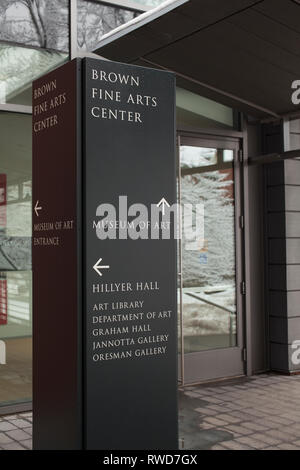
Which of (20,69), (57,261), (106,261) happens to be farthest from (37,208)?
(20,69)

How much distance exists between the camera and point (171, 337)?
3.20 m

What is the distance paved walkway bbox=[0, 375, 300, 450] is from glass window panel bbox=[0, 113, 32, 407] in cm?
36

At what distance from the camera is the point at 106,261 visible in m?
2.99

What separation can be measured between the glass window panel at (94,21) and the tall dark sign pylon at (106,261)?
103 inches

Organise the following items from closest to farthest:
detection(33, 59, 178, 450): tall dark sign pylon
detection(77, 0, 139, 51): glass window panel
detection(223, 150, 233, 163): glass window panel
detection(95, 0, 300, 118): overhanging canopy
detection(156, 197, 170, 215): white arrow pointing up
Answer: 1. detection(33, 59, 178, 450): tall dark sign pylon
2. detection(156, 197, 170, 215): white arrow pointing up
3. detection(95, 0, 300, 118): overhanging canopy
4. detection(77, 0, 139, 51): glass window panel
5. detection(223, 150, 233, 163): glass window panel

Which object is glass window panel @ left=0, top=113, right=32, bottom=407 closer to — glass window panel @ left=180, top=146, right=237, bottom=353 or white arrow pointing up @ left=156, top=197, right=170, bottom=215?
glass window panel @ left=180, top=146, right=237, bottom=353

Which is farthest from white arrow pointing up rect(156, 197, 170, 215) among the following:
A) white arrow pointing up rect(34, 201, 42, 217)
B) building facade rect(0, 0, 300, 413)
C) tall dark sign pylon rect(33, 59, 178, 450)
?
building facade rect(0, 0, 300, 413)

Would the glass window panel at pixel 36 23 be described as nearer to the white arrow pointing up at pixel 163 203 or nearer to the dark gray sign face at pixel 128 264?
the dark gray sign face at pixel 128 264

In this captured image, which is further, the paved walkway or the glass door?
the glass door

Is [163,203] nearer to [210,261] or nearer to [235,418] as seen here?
[235,418]

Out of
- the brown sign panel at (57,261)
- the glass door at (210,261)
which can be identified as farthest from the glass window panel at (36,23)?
the brown sign panel at (57,261)

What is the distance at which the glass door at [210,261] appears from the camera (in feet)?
20.4

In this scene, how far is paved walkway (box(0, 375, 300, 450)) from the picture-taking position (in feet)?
14.2
